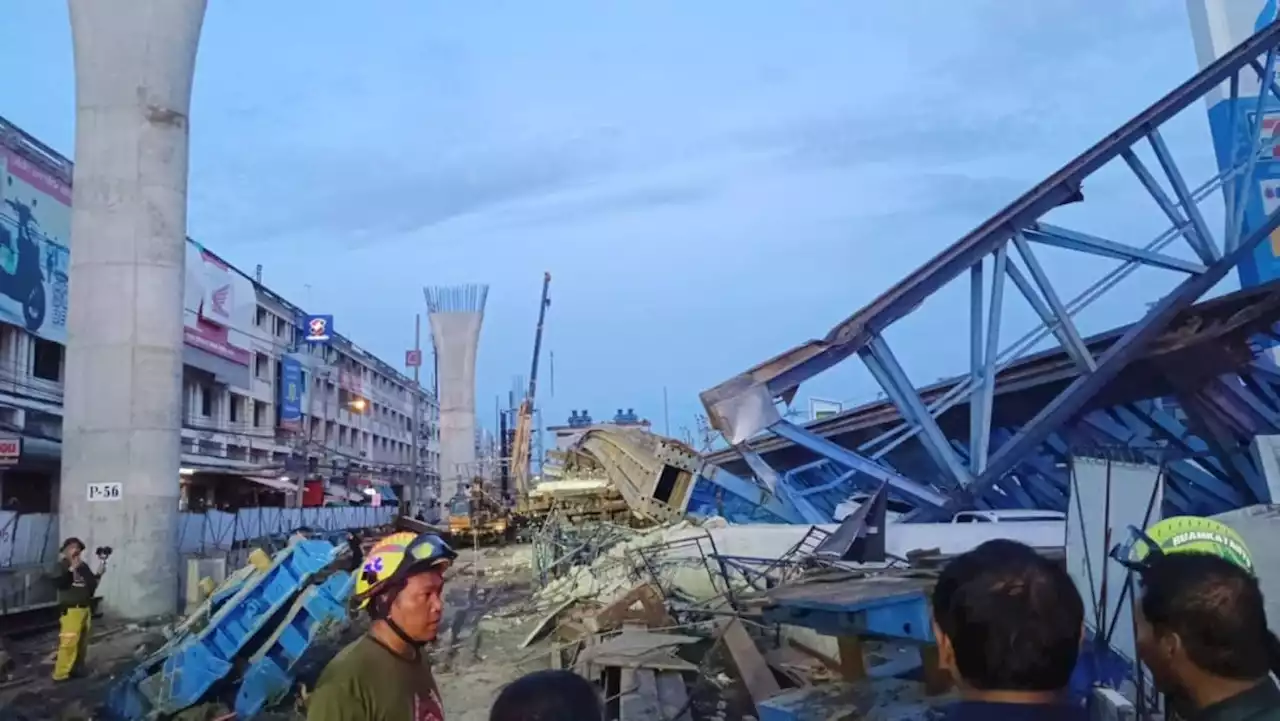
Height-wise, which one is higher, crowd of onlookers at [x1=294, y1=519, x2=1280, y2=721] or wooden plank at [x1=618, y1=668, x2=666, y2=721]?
crowd of onlookers at [x1=294, y1=519, x2=1280, y2=721]

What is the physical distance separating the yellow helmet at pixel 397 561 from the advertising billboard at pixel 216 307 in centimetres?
3491

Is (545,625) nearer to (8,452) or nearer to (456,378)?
(8,452)

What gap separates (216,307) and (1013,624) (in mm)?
39275

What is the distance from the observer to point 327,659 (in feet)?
34.3

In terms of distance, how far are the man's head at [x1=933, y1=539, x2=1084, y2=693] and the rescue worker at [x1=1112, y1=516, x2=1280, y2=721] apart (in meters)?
0.52

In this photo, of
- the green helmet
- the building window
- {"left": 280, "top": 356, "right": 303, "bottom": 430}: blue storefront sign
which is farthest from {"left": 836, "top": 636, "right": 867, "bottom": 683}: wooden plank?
{"left": 280, "top": 356, "right": 303, "bottom": 430}: blue storefront sign

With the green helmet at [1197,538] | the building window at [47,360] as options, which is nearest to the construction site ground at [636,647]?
the green helmet at [1197,538]

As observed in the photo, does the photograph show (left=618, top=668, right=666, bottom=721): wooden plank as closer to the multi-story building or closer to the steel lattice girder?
the steel lattice girder

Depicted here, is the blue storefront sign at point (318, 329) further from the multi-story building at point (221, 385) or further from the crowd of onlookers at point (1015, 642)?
the crowd of onlookers at point (1015, 642)

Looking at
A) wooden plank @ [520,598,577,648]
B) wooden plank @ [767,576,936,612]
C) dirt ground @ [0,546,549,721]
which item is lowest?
dirt ground @ [0,546,549,721]

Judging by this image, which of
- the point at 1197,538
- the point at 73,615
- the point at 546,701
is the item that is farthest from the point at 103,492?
the point at 1197,538

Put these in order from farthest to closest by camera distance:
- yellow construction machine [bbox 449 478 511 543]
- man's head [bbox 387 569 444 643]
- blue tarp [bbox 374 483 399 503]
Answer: blue tarp [bbox 374 483 399 503] < yellow construction machine [bbox 449 478 511 543] < man's head [bbox 387 569 444 643]

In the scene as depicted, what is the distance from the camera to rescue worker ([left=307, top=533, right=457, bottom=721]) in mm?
2695

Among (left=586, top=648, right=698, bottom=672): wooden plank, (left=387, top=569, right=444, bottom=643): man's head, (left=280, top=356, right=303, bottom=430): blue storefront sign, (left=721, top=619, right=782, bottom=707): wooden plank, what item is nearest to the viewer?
(left=387, top=569, right=444, bottom=643): man's head
